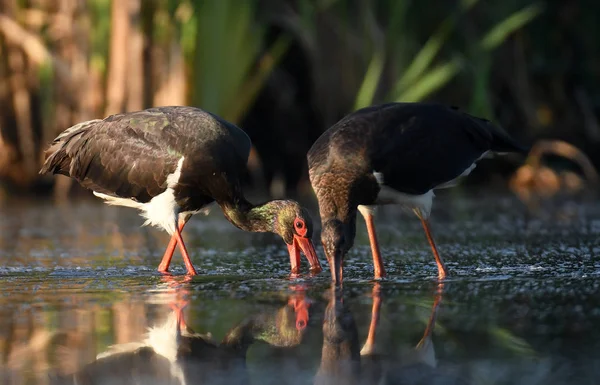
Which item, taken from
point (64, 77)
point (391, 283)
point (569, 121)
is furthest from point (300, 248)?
point (569, 121)

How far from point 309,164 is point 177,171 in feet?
3.06

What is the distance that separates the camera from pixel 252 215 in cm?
702

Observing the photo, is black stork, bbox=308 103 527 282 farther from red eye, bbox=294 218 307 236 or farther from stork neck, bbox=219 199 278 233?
stork neck, bbox=219 199 278 233

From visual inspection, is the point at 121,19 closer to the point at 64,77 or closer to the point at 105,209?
the point at 64,77

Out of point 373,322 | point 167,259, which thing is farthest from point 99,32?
point 373,322

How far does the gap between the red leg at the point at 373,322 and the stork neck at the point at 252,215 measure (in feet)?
5.24

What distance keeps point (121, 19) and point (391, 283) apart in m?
6.51

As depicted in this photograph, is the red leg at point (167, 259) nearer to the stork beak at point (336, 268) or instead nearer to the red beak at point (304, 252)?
the red beak at point (304, 252)

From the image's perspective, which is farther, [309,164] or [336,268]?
[309,164]

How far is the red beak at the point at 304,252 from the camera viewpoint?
20.7 feet

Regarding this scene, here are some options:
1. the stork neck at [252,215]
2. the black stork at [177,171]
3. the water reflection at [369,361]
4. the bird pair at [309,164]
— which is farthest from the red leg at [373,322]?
the stork neck at [252,215]

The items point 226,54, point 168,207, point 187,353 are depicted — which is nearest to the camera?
point 187,353

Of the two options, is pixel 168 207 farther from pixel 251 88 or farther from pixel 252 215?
pixel 251 88

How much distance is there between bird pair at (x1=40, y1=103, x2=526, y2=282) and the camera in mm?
6141
